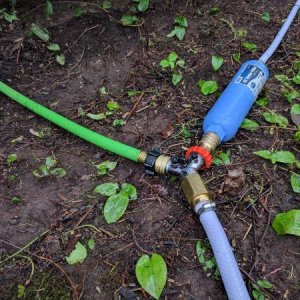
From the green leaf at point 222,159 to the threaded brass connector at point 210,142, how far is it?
8 cm

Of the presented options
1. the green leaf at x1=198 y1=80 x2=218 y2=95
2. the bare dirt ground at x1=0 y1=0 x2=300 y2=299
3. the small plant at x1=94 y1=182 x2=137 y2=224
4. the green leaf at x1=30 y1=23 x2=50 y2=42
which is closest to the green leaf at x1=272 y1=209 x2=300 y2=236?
the bare dirt ground at x1=0 y1=0 x2=300 y2=299

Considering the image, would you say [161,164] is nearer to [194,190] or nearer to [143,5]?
[194,190]

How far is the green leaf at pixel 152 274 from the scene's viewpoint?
1.51 m

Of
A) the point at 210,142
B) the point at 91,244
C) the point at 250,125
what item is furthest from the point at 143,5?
the point at 91,244

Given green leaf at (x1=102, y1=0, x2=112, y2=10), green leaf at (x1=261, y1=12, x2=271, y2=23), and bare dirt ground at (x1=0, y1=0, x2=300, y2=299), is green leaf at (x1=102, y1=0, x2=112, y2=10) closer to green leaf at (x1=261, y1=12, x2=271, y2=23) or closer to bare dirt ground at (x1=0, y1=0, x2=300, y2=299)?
bare dirt ground at (x1=0, y1=0, x2=300, y2=299)

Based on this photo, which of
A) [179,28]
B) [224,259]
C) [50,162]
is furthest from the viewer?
[179,28]

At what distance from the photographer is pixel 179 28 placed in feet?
8.66

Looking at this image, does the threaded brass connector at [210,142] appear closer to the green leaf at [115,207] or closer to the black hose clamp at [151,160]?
the black hose clamp at [151,160]

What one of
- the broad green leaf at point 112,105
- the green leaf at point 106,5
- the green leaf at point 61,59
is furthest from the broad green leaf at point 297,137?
the green leaf at point 106,5

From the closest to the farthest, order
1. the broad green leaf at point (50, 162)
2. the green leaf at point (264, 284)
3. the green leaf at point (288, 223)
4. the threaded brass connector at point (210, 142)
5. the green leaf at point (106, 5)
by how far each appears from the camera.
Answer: the green leaf at point (264, 284) < the green leaf at point (288, 223) < the threaded brass connector at point (210, 142) < the broad green leaf at point (50, 162) < the green leaf at point (106, 5)

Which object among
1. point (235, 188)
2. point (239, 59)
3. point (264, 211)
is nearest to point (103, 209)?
point (235, 188)

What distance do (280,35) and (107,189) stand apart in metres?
1.54

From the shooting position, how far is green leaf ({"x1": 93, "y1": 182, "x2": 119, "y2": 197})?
1826mm

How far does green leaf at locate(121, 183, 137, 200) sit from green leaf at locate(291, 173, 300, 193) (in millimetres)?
757
